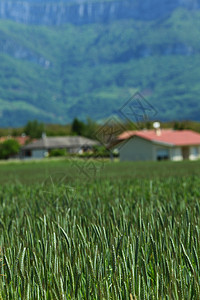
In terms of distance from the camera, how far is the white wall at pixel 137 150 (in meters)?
59.3

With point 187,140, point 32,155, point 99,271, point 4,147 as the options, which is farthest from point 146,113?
point 32,155

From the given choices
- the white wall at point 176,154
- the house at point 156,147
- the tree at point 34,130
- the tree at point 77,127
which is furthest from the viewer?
the tree at point 34,130

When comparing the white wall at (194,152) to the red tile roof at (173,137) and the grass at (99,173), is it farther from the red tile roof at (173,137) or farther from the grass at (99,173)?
the grass at (99,173)

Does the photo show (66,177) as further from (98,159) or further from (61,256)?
(61,256)

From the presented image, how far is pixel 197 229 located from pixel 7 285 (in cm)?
138

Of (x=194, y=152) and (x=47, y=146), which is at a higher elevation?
(x=47, y=146)

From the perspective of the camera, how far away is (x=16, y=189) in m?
10.6

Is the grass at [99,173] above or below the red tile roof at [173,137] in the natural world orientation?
below

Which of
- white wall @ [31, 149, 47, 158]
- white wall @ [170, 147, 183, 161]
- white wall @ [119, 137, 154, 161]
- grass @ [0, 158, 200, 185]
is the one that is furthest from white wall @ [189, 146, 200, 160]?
white wall @ [31, 149, 47, 158]

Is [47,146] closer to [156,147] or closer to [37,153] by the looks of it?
[37,153]

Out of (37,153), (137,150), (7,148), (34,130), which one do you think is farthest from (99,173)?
(34,130)

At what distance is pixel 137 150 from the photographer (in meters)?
60.4

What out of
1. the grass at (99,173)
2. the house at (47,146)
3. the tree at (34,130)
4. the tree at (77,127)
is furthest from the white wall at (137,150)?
the tree at (34,130)

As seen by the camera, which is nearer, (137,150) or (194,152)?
(137,150)
